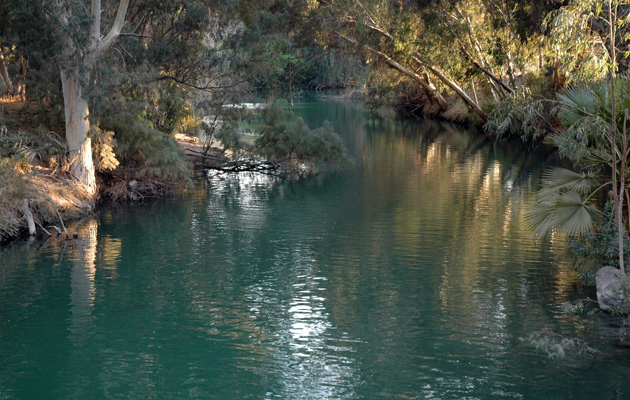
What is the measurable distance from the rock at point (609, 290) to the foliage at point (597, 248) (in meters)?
0.50

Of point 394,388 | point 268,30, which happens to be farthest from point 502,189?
point 394,388

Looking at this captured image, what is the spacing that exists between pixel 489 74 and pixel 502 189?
12797mm

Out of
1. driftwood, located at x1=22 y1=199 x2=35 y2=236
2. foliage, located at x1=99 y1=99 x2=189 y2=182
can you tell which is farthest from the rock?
foliage, located at x1=99 y1=99 x2=189 y2=182

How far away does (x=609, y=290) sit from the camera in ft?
36.3

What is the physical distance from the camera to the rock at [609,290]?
10812 millimetres

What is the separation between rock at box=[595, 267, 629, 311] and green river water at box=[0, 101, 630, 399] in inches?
12.7

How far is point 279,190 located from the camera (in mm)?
23844

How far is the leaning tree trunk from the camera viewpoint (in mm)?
19641

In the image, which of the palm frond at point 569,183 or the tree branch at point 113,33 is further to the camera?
the tree branch at point 113,33

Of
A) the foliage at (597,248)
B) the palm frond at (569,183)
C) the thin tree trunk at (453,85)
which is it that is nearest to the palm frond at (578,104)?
the palm frond at (569,183)

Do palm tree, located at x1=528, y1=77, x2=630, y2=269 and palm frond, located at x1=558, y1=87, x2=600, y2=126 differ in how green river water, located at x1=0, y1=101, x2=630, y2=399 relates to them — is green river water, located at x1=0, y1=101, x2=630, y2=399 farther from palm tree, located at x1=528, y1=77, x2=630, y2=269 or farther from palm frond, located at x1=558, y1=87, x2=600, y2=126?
palm frond, located at x1=558, y1=87, x2=600, y2=126

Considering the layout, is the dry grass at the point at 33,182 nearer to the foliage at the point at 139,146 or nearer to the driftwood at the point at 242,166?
the foliage at the point at 139,146

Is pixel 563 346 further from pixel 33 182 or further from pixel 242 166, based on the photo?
pixel 242 166

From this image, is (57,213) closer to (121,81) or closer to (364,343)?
(121,81)
